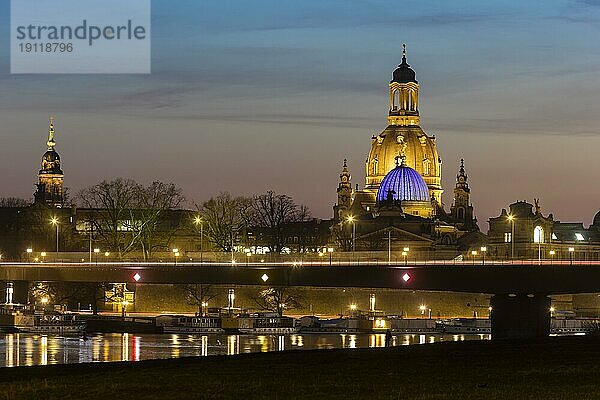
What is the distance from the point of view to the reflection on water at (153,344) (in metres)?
109

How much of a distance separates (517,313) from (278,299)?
246 feet

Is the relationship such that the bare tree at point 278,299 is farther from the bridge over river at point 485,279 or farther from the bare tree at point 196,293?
the bridge over river at point 485,279

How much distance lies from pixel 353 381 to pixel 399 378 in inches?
65.9

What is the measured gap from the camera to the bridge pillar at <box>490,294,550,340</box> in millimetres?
109062

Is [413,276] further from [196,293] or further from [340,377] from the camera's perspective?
[196,293]

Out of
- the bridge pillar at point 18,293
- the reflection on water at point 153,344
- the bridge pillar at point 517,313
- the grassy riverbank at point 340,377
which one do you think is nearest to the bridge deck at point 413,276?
the bridge pillar at point 517,313

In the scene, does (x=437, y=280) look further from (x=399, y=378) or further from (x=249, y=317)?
(x=399, y=378)

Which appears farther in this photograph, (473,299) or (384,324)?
(473,299)

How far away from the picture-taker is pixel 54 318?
148m

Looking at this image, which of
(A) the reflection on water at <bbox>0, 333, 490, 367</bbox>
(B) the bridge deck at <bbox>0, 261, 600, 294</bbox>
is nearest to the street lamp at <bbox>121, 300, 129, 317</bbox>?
(A) the reflection on water at <bbox>0, 333, 490, 367</bbox>

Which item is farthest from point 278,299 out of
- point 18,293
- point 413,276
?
point 413,276

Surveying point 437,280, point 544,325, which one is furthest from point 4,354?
point 544,325

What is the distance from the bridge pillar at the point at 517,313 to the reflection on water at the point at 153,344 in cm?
887

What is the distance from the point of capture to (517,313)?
109812mm
